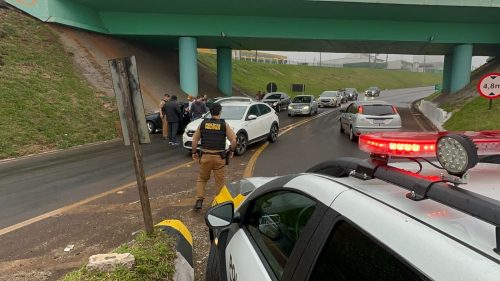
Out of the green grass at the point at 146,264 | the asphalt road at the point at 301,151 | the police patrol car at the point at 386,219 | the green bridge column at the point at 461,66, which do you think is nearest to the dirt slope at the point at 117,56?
the asphalt road at the point at 301,151

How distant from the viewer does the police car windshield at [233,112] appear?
12.0 meters

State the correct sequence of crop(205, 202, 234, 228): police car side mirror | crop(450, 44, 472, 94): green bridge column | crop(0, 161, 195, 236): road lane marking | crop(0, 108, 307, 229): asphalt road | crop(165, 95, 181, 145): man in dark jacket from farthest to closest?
crop(450, 44, 472, 94): green bridge column < crop(165, 95, 181, 145): man in dark jacket < crop(0, 108, 307, 229): asphalt road < crop(0, 161, 195, 236): road lane marking < crop(205, 202, 234, 228): police car side mirror

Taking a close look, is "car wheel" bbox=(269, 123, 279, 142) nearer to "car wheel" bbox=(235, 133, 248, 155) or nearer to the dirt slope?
"car wheel" bbox=(235, 133, 248, 155)

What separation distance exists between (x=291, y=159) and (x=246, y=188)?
22.2 ft

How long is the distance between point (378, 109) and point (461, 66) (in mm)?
18558

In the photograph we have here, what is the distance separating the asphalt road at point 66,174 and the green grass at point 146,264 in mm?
3484

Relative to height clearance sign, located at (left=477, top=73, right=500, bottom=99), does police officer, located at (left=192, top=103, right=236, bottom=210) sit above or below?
below

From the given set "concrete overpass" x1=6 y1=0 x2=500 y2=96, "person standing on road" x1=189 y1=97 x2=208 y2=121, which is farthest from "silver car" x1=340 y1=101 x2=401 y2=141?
"concrete overpass" x1=6 y1=0 x2=500 y2=96

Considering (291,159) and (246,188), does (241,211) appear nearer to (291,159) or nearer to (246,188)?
(246,188)

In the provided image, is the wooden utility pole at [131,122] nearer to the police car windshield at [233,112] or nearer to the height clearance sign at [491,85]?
the police car windshield at [233,112]

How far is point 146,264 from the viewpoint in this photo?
330 centimetres

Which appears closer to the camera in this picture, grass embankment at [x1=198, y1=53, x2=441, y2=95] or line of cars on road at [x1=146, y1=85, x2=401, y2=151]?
line of cars on road at [x1=146, y1=85, x2=401, y2=151]

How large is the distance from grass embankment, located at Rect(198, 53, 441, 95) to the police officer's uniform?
35.4 meters

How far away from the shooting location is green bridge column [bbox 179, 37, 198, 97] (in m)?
25.1
